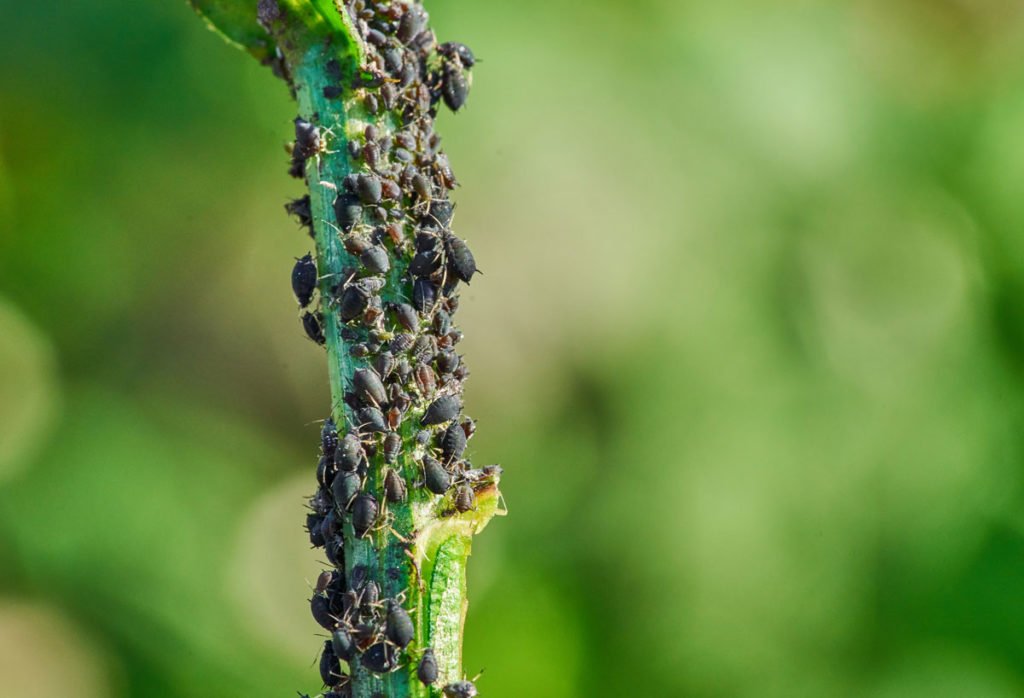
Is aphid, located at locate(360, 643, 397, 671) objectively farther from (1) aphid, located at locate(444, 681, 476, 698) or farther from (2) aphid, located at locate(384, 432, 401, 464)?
(2) aphid, located at locate(384, 432, 401, 464)

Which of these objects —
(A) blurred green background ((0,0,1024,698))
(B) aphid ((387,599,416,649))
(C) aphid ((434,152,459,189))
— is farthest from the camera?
(A) blurred green background ((0,0,1024,698))

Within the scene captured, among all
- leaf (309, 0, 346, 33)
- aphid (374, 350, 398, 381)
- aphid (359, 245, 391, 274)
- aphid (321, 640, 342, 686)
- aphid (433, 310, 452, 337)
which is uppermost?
leaf (309, 0, 346, 33)

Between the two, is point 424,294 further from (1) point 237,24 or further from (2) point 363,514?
(1) point 237,24

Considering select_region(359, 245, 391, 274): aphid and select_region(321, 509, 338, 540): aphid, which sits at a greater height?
select_region(359, 245, 391, 274): aphid

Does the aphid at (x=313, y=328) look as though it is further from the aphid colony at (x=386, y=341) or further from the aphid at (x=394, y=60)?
the aphid at (x=394, y=60)

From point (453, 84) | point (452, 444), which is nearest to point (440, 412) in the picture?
point (452, 444)

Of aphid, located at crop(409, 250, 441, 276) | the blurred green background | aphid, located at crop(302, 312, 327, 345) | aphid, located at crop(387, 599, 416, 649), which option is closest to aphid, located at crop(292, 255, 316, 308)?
aphid, located at crop(302, 312, 327, 345)

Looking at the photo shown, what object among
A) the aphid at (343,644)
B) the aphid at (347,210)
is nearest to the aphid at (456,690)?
the aphid at (343,644)
